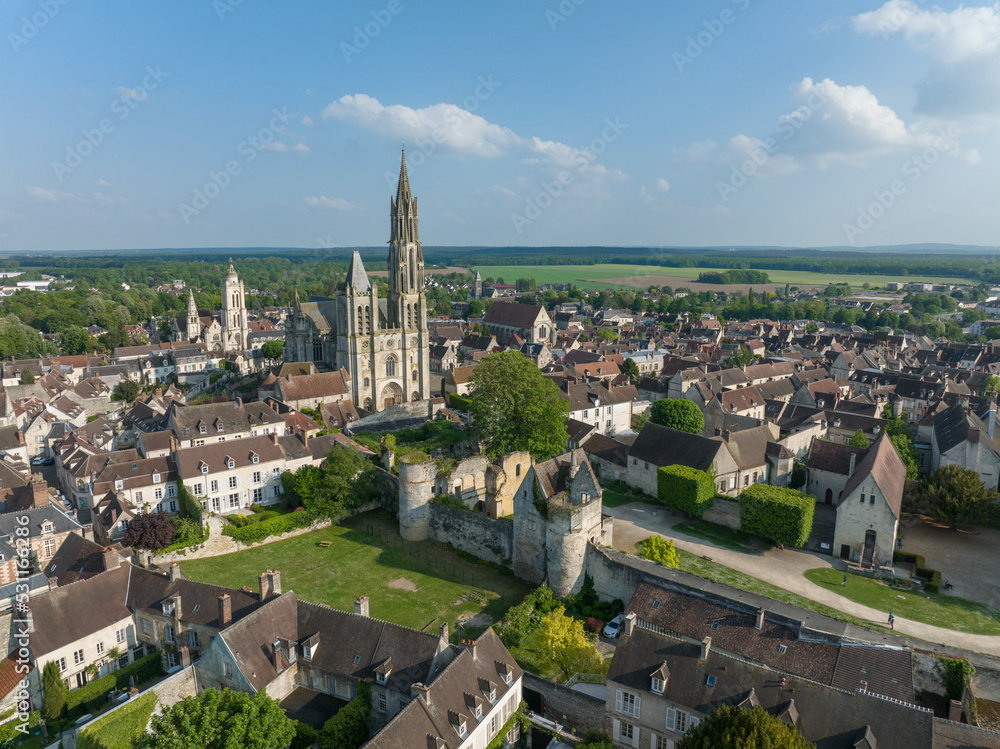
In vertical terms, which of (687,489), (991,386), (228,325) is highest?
(228,325)

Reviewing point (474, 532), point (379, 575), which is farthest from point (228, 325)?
point (474, 532)

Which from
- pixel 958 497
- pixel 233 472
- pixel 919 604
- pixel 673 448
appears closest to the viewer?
pixel 919 604

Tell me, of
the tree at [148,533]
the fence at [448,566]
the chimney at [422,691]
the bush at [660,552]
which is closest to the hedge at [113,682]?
the tree at [148,533]

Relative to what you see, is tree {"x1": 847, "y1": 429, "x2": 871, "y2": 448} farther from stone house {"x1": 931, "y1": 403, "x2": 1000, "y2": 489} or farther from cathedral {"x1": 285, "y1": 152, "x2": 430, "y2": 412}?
cathedral {"x1": 285, "y1": 152, "x2": 430, "y2": 412}

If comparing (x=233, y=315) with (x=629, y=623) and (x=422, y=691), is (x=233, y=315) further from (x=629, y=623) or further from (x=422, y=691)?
(x=629, y=623)

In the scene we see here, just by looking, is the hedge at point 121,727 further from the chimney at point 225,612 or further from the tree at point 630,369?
the tree at point 630,369

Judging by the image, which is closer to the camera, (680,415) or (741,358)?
(680,415)

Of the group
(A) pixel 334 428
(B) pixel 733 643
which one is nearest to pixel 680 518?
(B) pixel 733 643
